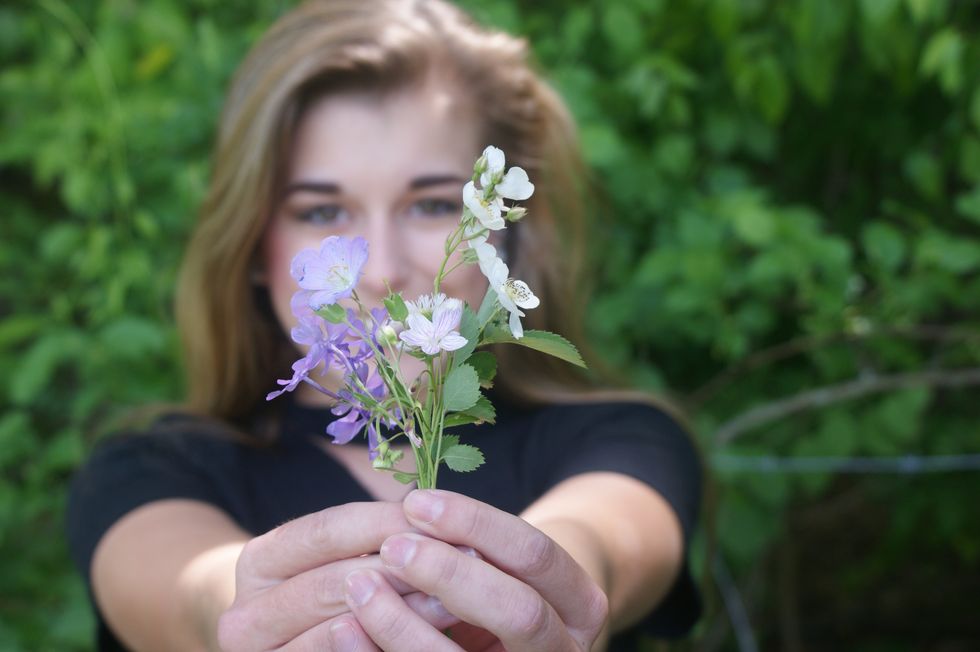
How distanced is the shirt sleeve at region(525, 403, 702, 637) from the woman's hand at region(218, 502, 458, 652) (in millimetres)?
612

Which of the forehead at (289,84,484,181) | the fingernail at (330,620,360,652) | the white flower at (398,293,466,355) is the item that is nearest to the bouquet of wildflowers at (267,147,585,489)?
the white flower at (398,293,466,355)

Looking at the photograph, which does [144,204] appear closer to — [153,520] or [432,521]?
[153,520]

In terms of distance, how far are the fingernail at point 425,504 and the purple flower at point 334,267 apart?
128mm

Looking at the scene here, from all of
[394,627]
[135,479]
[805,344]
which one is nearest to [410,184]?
[135,479]

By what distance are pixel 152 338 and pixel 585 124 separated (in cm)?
84

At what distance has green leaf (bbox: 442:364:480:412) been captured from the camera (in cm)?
60

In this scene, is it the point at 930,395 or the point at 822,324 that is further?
the point at 930,395

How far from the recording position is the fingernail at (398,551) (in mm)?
628

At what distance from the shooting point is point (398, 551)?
0.63m

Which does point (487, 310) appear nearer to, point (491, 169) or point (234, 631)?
point (491, 169)

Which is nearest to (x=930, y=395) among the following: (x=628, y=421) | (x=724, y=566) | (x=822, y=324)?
(x=822, y=324)

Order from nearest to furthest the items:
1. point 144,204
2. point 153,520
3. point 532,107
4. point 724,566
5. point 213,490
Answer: point 153,520
point 213,490
point 532,107
point 144,204
point 724,566

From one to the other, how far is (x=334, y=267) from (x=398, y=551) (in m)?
0.18

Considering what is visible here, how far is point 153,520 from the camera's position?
1275 millimetres
